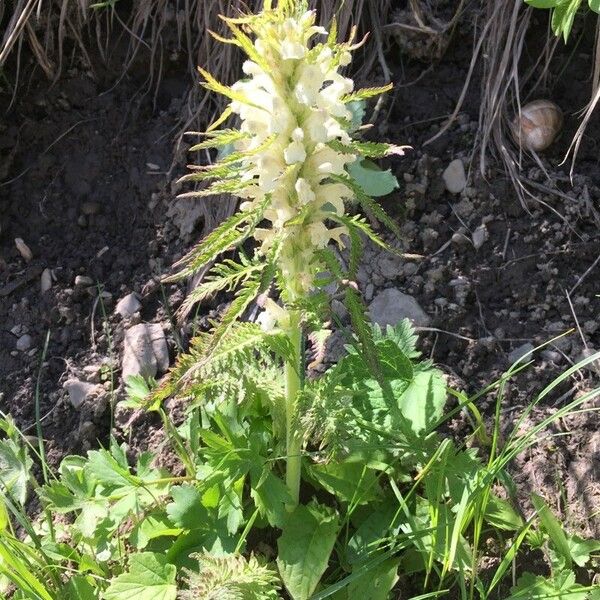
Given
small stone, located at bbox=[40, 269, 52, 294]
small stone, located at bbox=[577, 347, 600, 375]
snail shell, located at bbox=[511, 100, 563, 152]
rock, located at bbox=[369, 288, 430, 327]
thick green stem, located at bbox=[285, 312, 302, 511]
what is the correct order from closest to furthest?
thick green stem, located at bbox=[285, 312, 302, 511]
small stone, located at bbox=[577, 347, 600, 375]
rock, located at bbox=[369, 288, 430, 327]
snail shell, located at bbox=[511, 100, 563, 152]
small stone, located at bbox=[40, 269, 52, 294]

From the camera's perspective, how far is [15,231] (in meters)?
2.48

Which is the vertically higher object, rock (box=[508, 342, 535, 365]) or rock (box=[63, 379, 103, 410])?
rock (box=[508, 342, 535, 365])

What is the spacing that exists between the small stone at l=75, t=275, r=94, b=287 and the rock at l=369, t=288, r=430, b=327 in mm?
885

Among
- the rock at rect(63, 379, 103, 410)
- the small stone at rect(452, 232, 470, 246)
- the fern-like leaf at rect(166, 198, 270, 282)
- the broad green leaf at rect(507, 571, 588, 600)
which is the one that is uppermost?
the fern-like leaf at rect(166, 198, 270, 282)

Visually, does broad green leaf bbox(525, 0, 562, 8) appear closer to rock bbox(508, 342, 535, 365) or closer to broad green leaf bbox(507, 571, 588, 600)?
rock bbox(508, 342, 535, 365)

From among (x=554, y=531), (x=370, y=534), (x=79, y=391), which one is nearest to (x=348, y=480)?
(x=370, y=534)

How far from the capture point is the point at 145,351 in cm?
216

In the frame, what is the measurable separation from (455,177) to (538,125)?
0.93 feet

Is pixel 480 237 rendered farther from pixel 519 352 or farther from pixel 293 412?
pixel 293 412

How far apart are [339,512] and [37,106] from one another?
Result: 1.76 meters

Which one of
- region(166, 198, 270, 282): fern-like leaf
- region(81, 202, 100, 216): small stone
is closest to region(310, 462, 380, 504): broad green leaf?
region(166, 198, 270, 282): fern-like leaf

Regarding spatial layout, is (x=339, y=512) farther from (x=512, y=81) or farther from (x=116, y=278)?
(x=512, y=81)

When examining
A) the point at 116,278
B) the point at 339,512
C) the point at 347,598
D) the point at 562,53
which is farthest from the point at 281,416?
the point at 562,53

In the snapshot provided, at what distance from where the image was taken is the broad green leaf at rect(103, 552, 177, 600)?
60.9 inches
